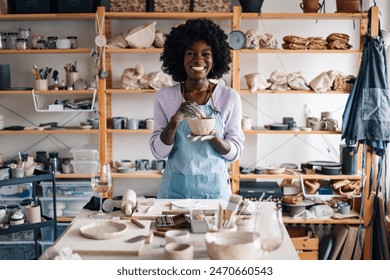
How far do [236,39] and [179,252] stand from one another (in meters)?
2.43

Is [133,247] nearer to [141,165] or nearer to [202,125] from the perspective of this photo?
[202,125]

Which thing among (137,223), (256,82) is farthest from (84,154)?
(137,223)

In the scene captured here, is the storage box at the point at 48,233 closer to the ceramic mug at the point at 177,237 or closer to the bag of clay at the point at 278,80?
the bag of clay at the point at 278,80

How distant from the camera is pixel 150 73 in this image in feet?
12.8

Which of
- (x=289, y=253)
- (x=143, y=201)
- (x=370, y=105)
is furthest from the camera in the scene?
(x=370, y=105)

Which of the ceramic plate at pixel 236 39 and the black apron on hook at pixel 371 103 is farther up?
the ceramic plate at pixel 236 39

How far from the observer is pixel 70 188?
157 inches

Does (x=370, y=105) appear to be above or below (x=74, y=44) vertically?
below

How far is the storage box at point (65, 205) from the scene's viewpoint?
3959 millimetres

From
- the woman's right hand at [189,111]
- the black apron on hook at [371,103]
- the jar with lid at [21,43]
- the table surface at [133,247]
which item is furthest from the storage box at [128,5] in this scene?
the table surface at [133,247]

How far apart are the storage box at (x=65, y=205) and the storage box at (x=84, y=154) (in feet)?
1.02

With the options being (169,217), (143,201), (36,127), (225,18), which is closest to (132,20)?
(225,18)
